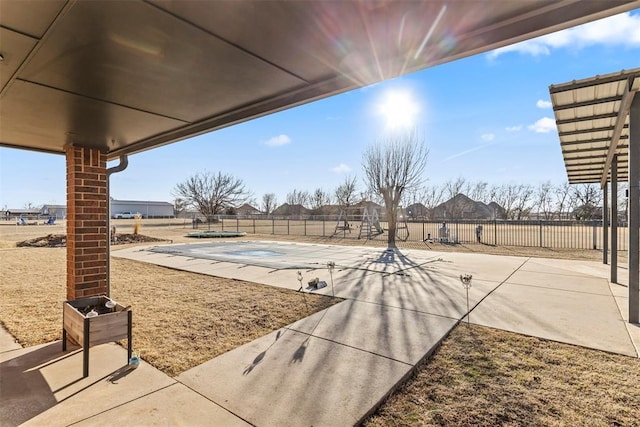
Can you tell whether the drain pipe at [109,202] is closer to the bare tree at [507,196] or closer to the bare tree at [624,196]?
the bare tree at [624,196]

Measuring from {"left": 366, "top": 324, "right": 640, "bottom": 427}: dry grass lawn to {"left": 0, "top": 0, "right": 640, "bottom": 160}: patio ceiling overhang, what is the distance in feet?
7.54

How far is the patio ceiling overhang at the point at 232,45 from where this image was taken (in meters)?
1.42

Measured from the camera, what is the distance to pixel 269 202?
208 feet

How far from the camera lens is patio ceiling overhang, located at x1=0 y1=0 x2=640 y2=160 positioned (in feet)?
4.65

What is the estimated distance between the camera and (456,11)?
4.69ft

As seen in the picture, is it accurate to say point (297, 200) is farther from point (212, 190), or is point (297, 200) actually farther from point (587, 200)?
point (587, 200)

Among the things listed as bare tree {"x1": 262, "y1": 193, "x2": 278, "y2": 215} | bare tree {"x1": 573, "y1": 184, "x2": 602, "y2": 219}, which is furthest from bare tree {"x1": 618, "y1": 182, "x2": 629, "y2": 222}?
bare tree {"x1": 262, "y1": 193, "x2": 278, "y2": 215}

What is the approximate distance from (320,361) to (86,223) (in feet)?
10.00

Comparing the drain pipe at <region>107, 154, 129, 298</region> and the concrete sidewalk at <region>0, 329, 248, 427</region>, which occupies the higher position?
the drain pipe at <region>107, 154, 129, 298</region>

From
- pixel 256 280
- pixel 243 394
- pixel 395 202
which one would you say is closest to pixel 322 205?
pixel 395 202

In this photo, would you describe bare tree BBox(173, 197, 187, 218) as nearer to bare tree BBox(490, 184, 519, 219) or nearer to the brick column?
the brick column

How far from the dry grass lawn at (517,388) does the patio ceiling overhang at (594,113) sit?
3.17 meters

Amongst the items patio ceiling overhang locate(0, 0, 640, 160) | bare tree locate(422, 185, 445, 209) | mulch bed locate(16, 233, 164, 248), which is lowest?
mulch bed locate(16, 233, 164, 248)

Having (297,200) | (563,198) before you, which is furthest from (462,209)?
(297,200)
